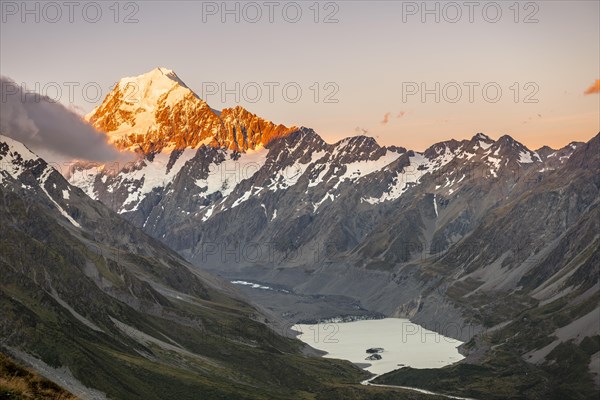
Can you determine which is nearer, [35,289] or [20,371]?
[20,371]

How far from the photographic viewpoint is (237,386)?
187 m

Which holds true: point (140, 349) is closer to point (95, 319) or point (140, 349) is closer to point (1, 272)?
point (95, 319)

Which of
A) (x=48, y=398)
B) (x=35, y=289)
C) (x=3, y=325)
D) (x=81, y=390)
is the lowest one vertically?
(x=48, y=398)

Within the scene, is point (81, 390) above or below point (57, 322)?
below

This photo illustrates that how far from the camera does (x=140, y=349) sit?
615 ft

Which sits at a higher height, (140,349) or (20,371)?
(140,349)

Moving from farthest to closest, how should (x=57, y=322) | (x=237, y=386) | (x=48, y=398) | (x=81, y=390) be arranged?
(x=237, y=386) → (x=57, y=322) → (x=81, y=390) → (x=48, y=398)

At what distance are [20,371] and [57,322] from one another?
4626 inches

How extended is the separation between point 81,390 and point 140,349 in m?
61.0

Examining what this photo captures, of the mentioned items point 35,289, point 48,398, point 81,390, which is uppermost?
point 35,289

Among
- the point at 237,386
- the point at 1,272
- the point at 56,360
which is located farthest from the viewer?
the point at 237,386

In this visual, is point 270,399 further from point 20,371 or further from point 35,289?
point 20,371

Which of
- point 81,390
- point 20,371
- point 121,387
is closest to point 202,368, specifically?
point 121,387

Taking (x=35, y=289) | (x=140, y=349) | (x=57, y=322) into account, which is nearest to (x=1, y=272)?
(x=35, y=289)
